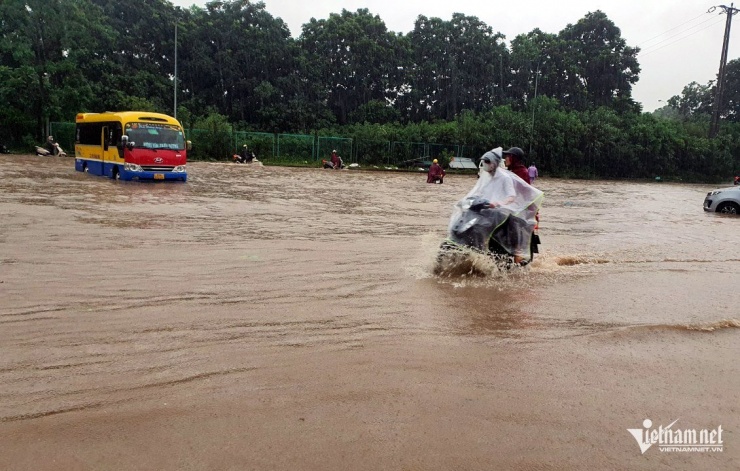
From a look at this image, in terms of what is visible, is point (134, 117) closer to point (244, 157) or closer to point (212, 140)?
point (244, 157)

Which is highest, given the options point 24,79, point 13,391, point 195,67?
point 195,67

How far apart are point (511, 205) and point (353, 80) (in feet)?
155

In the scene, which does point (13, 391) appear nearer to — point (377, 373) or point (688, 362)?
point (377, 373)

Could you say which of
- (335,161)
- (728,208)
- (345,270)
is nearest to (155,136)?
(345,270)

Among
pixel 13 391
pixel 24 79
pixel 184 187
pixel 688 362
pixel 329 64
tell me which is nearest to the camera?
pixel 13 391

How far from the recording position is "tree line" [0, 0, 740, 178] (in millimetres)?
36469

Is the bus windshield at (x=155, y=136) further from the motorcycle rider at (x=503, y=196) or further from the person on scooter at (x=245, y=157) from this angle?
the motorcycle rider at (x=503, y=196)

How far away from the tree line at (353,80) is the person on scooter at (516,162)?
31882 mm

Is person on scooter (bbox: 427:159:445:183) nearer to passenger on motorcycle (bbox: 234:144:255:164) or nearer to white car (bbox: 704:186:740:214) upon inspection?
passenger on motorcycle (bbox: 234:144:255:164)

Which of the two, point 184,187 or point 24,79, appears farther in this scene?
point 24,79

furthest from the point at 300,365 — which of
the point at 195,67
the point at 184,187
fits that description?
the point at 195,67

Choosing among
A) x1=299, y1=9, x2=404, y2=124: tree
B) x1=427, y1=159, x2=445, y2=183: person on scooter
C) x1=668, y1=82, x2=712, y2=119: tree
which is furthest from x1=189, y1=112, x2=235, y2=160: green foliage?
x1=668, y1=82, x2=712, y2=119: tree

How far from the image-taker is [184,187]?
17.8 m

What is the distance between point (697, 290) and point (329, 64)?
46.9 metres
